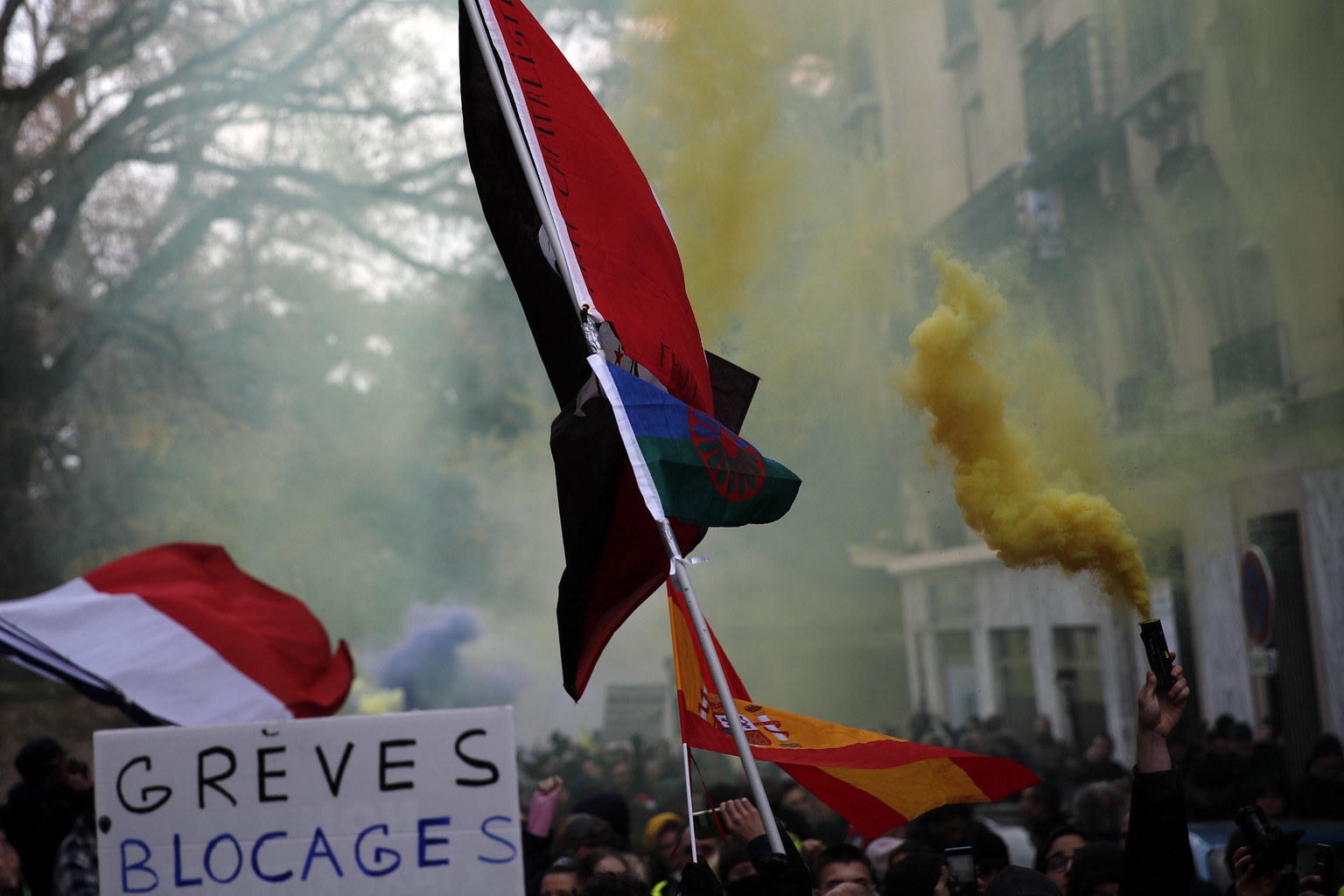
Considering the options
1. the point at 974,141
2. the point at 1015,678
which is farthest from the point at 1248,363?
the point at 1015,678

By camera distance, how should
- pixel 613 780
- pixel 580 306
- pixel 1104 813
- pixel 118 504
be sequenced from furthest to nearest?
pixel 118 504
pixel 613 780
pixel 1104 813
pixel 580 306

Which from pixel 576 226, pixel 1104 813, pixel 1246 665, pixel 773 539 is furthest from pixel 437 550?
pixel 576 226

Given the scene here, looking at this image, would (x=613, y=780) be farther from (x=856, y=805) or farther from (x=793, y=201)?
(x=856, y=805)

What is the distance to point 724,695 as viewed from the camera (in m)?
2.73

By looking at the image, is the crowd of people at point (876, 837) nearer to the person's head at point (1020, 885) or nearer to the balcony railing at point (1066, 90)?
the person's head at point (1020, 885)

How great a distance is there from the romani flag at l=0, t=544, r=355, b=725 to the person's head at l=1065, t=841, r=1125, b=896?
381cm

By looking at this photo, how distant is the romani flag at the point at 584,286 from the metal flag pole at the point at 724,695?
10.0 inches

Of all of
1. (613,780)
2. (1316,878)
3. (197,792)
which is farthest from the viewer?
(613,780)

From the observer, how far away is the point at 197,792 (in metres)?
3.43

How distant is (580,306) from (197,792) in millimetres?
1543

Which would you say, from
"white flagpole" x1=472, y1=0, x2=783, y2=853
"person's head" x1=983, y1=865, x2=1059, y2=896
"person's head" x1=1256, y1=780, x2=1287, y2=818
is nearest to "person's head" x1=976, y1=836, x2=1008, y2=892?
"person's head" x1=983, y1=865, x2=1059, y2=896

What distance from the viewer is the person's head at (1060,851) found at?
4.33 metres

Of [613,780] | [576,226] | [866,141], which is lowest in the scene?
[613,780]

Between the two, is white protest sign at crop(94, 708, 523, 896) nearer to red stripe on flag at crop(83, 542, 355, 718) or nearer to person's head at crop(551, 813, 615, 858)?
person's head at crop(551, 813, 615, 858)
